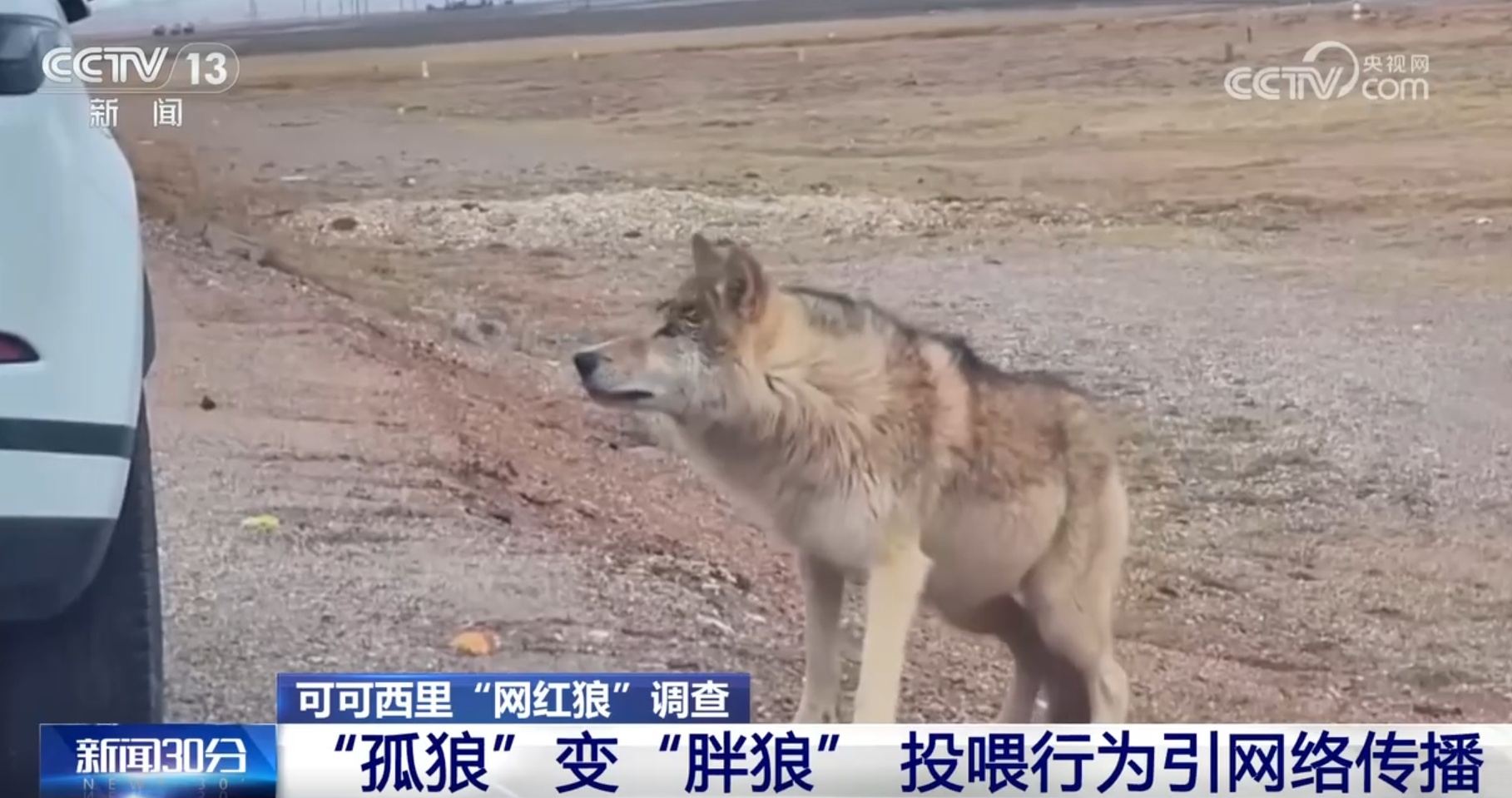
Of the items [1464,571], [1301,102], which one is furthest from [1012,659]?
[1301,102]

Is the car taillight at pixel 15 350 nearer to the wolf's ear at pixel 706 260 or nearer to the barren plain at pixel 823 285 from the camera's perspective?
the barren plain at pixel 823 285

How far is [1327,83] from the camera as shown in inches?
117

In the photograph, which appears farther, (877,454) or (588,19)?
(588,19)

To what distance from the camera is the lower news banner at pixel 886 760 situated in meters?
3.05

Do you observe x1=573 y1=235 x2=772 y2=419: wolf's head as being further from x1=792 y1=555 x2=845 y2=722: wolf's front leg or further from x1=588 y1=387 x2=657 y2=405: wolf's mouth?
x1=792 y1=555 x2=845 y2=722: wolf's front leg

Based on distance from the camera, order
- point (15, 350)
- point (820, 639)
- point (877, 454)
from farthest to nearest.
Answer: point (820, 639)
point (877, 454)
point (15, 350)

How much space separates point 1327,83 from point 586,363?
1401mm

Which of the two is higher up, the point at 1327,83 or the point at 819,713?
the point at 1327,83

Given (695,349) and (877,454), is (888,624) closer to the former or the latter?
(877,454)

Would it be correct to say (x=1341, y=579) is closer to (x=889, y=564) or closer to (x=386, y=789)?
(x=889, y=564)

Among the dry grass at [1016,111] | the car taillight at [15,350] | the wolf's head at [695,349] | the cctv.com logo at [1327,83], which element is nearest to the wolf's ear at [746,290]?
the wolf's head at [695,349]

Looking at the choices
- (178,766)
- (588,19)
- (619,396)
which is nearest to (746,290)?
(619,396)

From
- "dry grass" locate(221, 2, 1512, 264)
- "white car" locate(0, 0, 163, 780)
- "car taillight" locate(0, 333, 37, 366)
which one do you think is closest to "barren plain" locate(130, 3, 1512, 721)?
"dry grass" locate(221, 2, 1512, 264)

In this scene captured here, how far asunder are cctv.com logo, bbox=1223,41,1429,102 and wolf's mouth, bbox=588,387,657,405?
3.96 ft
